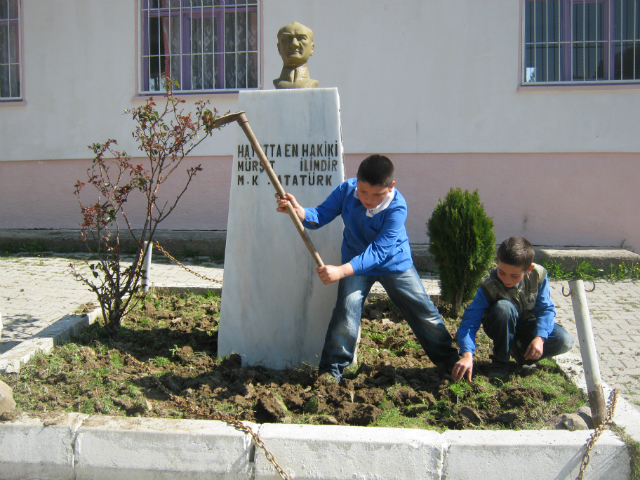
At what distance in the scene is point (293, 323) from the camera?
3805mm

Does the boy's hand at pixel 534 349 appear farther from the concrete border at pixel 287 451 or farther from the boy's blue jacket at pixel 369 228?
the boy's blue jacket at pixel 369 228

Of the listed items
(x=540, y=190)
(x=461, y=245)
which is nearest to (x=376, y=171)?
(x=461, y=245)

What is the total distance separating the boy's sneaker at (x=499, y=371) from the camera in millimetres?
3404

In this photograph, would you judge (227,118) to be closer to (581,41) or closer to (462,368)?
(462,368)

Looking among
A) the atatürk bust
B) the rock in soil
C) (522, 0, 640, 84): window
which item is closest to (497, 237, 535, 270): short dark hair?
the atatürk bust

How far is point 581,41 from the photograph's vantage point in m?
7.74

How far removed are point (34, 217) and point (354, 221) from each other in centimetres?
700

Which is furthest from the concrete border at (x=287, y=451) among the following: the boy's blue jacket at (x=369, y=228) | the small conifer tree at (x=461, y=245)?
the small conifer tree at (x=461, y=245)

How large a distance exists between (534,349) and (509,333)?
→ 0.22 m

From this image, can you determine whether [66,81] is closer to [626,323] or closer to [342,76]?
[342,76]

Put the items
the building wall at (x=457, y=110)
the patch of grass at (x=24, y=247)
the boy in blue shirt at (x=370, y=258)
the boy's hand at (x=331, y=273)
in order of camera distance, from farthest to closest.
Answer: the patch of grass at (x=24, y=247)
the building wall at (x=457, y=110)
the boy in blue shirt at (x=370, y=258)
the boy's hand at (x=331, y=273)

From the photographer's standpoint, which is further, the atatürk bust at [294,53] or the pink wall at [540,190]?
the pink wall at [540,190]

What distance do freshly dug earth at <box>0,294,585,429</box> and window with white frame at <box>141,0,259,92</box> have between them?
5234 mm

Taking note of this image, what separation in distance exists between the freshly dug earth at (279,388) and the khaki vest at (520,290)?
17.7 inches
